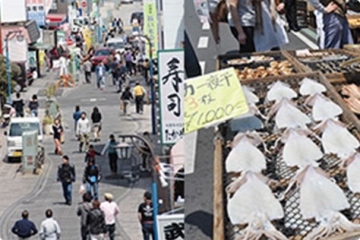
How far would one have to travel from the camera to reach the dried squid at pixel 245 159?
2502 millimetres

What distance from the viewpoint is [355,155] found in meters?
2.47

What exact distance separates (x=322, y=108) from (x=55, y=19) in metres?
26.4

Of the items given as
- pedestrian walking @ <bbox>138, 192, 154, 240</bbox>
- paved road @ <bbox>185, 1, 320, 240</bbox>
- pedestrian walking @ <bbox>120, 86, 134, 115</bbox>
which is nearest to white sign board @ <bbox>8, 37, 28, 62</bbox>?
pedestrian walking @ <bbox>120, 86, 134, 115</bbox>

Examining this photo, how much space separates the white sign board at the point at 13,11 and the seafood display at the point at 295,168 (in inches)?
846

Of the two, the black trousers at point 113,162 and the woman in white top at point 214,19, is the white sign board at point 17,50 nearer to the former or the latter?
the black trousers at point 113,162

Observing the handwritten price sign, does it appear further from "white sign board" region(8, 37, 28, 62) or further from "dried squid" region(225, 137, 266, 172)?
"white sign board" region(8, 37, 28, 62)

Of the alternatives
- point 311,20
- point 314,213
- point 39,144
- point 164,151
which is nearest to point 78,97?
point 39,144

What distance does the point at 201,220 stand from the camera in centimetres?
258

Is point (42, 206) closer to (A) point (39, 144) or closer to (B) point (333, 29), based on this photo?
(A) point (39, 144)

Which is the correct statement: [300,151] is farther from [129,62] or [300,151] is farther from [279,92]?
[129,62]

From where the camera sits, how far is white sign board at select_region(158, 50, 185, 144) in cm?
888

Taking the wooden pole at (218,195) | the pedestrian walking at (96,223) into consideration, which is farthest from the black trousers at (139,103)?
the wooden pole at (218,195)

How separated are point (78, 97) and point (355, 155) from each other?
18836 mm

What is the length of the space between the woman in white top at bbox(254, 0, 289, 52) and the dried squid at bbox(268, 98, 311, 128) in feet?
2.89
